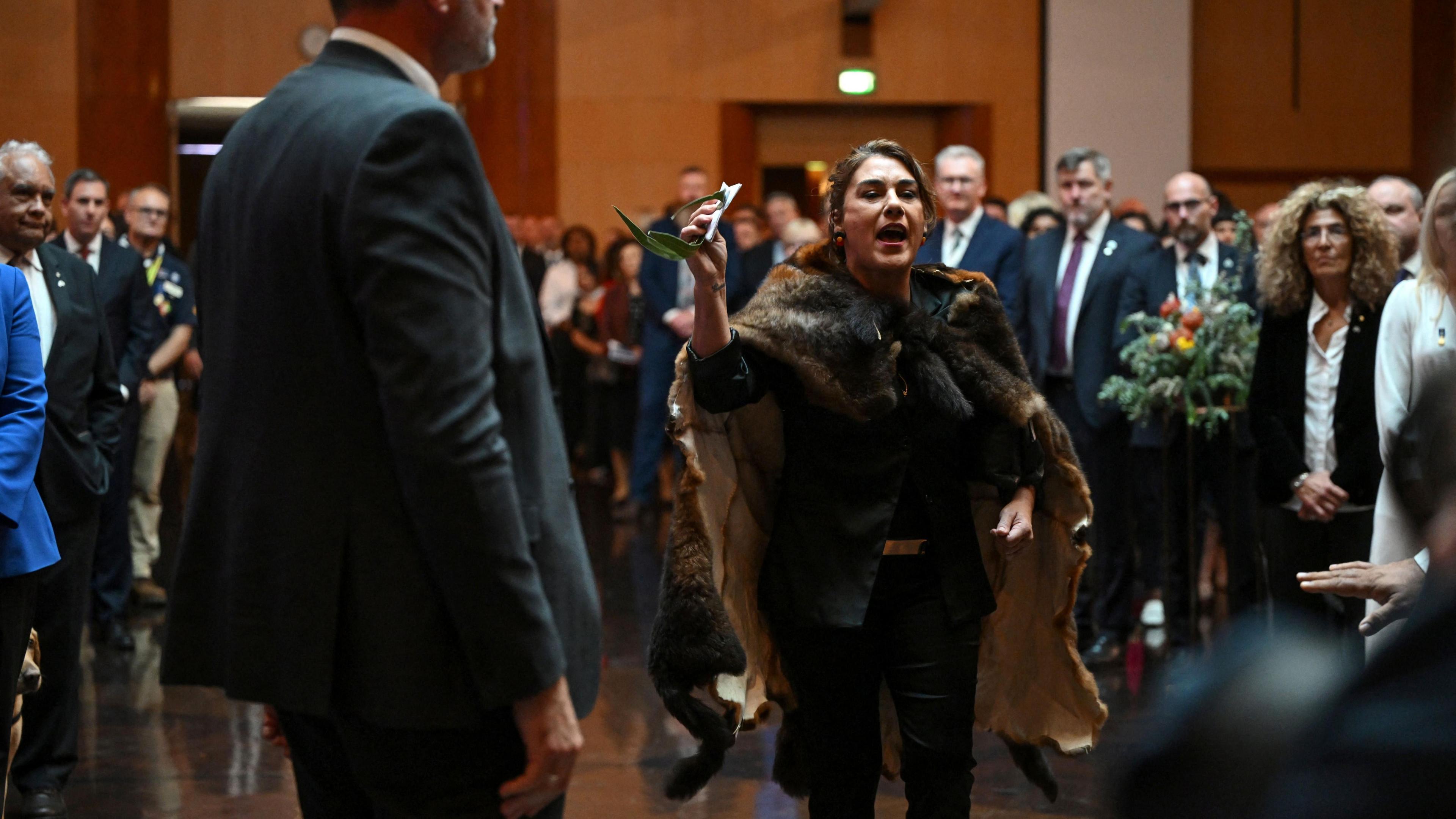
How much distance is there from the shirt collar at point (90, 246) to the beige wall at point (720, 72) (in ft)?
23.5

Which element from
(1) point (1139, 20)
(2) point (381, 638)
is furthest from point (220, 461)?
(1) point (1139, 20)

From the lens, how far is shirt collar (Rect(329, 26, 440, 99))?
6.49 feet

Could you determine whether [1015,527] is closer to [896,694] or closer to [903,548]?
[903,548]

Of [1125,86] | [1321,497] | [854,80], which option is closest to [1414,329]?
[1321,497]

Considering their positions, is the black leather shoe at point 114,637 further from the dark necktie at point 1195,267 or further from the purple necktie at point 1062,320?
the dark necktie at point 1195,267

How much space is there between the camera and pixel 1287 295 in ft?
16.6

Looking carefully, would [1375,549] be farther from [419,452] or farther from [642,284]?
[642,284]

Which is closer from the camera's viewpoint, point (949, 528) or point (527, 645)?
point (527, 645)

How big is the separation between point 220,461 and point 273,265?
274 mm

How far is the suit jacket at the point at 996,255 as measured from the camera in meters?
6.83

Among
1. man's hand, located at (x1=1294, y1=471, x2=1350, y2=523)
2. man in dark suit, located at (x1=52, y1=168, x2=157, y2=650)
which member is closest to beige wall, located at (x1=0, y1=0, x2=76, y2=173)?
man in dark suit, located at (x1=52, y1=168, x2=157, y2=650)

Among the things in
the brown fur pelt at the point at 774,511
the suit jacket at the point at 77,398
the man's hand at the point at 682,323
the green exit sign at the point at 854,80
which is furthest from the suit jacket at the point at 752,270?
the brown fur pelt at the point at 774,511

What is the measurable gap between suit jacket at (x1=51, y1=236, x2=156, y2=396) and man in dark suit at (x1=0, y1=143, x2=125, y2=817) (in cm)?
192

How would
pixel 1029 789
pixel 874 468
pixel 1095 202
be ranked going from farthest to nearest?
pixel 1095 202 → pixel 1029 789 → pixel 874 468
